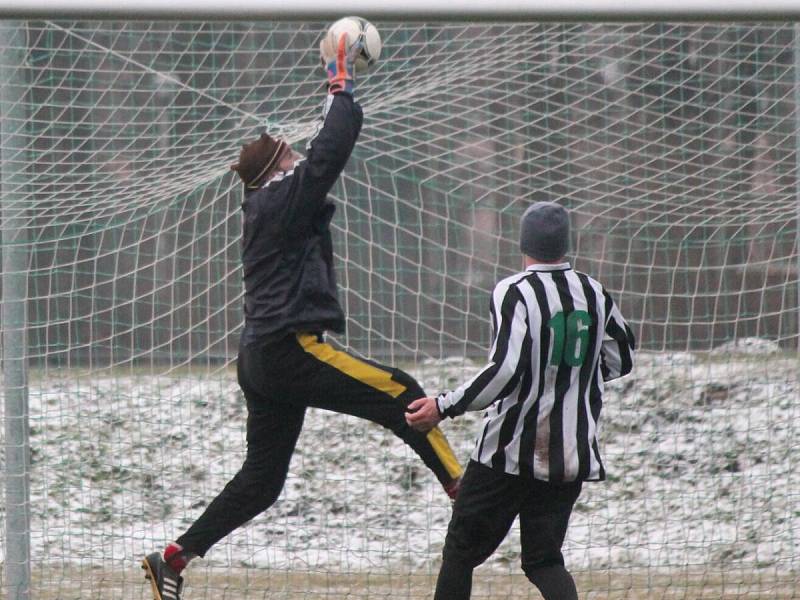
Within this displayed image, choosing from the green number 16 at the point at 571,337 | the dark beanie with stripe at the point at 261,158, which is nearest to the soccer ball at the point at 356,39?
the dark beanie with stripe at the point at 261,158

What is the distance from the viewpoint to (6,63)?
17.5 ft

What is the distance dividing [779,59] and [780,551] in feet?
8.67

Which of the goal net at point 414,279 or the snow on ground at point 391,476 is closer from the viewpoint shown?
the goal net at point 414,279

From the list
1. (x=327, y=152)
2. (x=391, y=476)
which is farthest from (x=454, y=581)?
(x=391, y=476)

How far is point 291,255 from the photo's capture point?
4328 millimetres

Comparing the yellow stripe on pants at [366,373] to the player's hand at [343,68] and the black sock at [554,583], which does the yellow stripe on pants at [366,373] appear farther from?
the player's hand at [343,68]

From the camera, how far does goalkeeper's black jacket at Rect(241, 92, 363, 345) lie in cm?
426

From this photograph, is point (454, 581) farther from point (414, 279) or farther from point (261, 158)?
point (414, 279)

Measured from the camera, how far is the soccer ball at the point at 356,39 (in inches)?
165

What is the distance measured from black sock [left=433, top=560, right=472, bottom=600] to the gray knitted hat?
1.00 metres

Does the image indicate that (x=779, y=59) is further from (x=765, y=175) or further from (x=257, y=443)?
(x=257, y=443)

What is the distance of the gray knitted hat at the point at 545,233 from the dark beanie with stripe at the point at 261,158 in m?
0.97

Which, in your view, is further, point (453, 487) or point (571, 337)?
point (453, 487)

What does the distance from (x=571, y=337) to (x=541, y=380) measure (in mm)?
156
